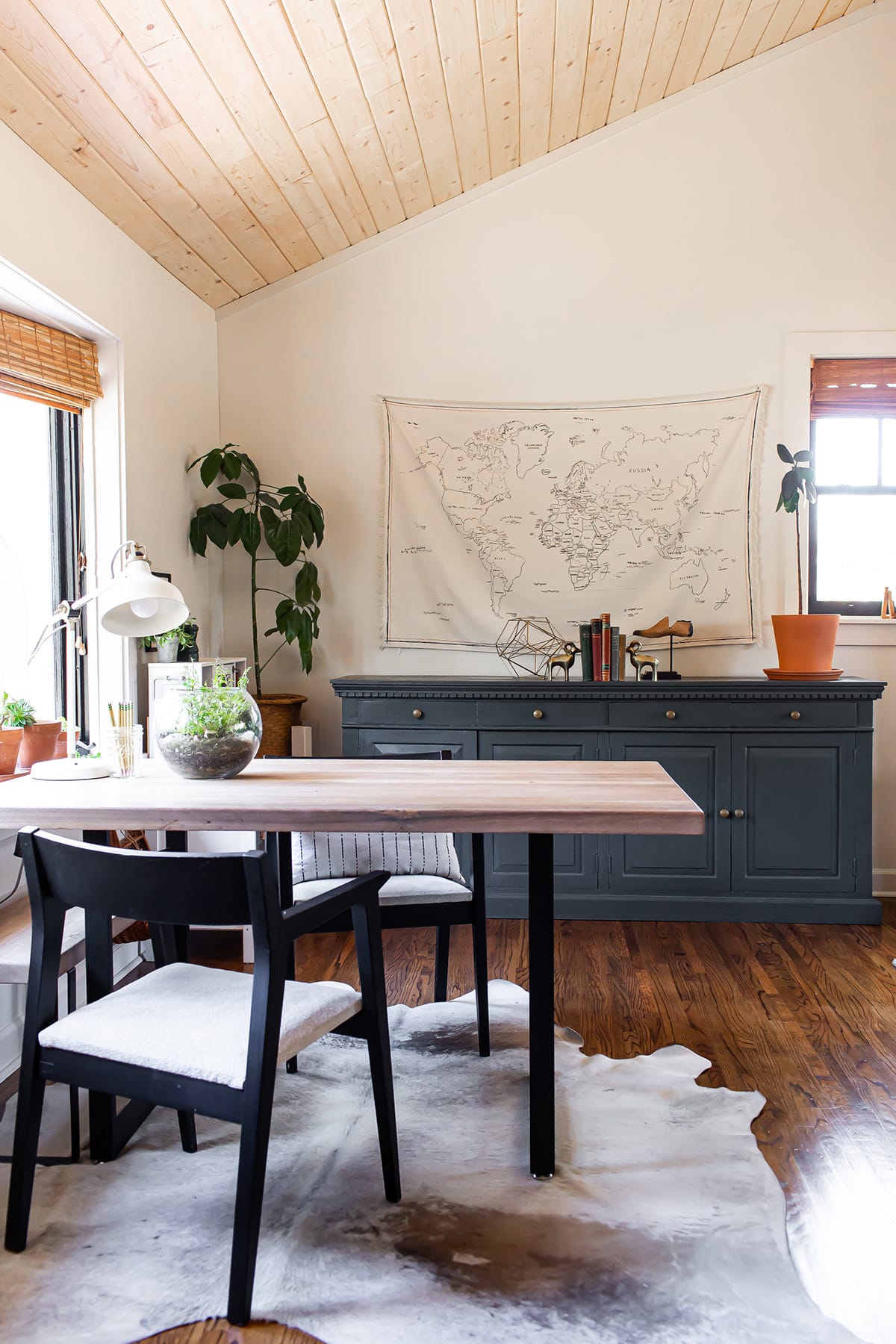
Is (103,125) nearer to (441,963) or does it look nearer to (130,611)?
(130,611)

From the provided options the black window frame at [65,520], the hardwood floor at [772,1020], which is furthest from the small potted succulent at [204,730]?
the black window frame at [65,520]

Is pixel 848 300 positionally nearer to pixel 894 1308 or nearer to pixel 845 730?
pixel 845 730

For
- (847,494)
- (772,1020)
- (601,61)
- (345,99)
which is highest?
(601,61)

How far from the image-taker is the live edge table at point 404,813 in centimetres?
174

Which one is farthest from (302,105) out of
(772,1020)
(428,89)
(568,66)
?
(772,1020)

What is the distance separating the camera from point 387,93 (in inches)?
122

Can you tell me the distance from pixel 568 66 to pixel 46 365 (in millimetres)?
2120

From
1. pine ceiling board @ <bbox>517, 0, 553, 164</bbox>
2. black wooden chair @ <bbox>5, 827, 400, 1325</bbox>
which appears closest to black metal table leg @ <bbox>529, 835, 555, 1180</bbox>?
black wooden chair @ <bbox>5, 827, 400, 1325</bbox>

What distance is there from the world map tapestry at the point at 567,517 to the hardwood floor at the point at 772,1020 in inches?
49.8

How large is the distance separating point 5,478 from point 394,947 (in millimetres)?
1935

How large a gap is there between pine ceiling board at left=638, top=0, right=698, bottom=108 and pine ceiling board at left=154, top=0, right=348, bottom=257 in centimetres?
132

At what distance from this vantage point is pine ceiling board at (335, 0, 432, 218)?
8.87ft

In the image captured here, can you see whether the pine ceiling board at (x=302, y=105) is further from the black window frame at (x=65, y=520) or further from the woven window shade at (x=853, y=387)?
the woven window shade at (x=853, y=387)

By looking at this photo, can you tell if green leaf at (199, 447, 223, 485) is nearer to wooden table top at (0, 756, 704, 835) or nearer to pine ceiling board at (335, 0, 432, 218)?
pine ceiling board at (335, 0, 432, 218)
